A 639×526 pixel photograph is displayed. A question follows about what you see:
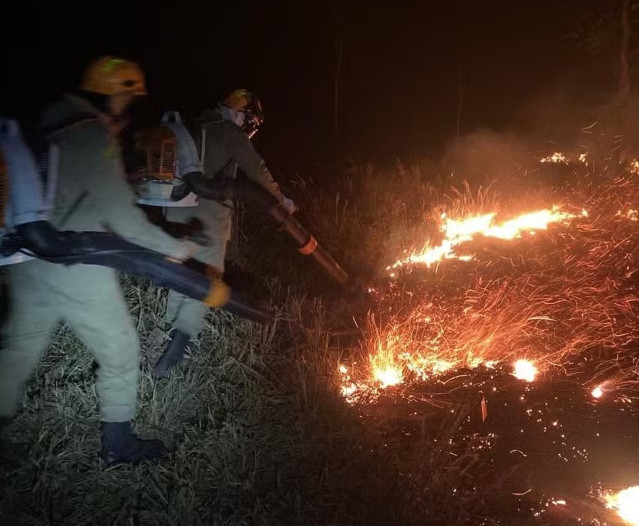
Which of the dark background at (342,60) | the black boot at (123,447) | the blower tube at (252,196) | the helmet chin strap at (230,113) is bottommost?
the black boot at (123,447)

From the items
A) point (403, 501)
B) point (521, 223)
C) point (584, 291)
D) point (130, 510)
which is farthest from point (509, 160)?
point (130, 510)

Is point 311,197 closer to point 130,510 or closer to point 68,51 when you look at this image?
point 130,510

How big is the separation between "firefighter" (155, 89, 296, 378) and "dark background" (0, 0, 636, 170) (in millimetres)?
7618

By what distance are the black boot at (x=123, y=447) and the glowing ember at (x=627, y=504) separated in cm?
244

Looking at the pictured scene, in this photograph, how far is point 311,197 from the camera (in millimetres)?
7305

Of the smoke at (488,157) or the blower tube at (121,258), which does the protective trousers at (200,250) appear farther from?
the smoke at (488,157)

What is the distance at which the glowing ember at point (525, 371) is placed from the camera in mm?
4172

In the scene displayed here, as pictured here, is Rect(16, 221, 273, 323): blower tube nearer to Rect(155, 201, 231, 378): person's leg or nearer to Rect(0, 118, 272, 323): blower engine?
Rect(0, 118, 272, 323): blower engine

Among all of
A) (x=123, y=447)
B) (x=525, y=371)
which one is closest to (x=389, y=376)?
(x=525, y=371)

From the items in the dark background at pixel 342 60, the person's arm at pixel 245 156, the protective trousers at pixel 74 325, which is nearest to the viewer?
the protective trousers at pixel 74 325

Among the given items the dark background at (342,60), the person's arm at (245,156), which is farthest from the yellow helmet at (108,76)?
the dark background at (342,60)

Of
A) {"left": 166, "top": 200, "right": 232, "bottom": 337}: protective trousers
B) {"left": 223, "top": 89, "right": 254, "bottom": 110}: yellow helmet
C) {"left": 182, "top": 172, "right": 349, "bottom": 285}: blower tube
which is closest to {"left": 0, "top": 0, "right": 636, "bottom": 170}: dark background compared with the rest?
{"left": 182, "top": 172, "right": 349, "bottom": 285}: blower tube

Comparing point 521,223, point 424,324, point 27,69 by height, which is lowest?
point 424,324

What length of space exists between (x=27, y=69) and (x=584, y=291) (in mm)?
11948
